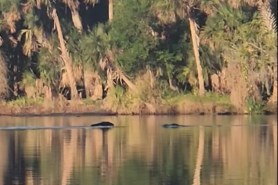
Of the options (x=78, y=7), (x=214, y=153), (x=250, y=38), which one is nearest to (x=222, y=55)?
(x=250, y=38)

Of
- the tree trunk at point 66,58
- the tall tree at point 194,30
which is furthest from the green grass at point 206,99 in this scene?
the tree trunk at point 66,58

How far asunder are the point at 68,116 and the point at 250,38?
10.4 metres

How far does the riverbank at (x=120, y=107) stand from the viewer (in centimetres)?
6147

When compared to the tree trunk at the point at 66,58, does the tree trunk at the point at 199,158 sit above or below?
below

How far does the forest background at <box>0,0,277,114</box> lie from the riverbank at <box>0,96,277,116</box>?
0.18 feet

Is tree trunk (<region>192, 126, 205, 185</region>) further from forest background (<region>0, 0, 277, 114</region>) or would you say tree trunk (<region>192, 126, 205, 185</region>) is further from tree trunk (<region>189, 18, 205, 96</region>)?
tree trunk (<region>189, 18, 205, 96</region>)

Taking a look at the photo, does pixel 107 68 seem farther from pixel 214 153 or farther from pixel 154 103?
pixel 214 153

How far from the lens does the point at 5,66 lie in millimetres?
66625

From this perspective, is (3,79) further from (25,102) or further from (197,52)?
(197,52)

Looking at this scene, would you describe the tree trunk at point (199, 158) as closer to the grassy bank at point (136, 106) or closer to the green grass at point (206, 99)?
the grassy bank at point (136, 106)

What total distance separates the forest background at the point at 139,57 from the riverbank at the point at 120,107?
0.05 meters

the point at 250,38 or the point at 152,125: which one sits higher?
the point at 250,38

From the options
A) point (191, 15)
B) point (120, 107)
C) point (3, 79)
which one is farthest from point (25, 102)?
point (191, 15)

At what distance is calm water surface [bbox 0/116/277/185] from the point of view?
30.6 meters
